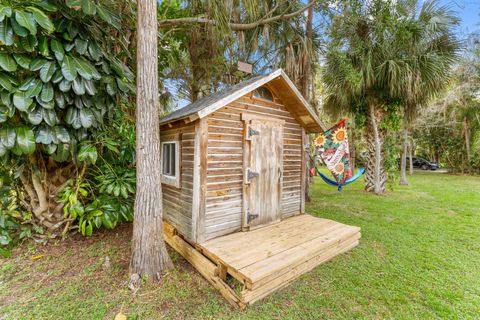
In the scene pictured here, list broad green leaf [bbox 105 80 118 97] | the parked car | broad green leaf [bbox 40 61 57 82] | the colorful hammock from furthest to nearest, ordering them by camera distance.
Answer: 1. the parked car
2. the colorful hammock
3. broad green leaf [bbox 105 80 118 97]
4. broad green leaf [bbox 40 61 57 82]

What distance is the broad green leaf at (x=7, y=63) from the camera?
7.11 ft

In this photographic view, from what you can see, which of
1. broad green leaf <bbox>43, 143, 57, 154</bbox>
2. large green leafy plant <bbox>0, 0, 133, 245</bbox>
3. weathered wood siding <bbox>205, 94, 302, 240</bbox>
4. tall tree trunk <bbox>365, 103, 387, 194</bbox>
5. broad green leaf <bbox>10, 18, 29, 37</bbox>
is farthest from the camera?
tall tree trunk <bbox>365, 103, 387, 194</bbox>

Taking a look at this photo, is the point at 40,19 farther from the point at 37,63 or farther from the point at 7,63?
the point at 7,63

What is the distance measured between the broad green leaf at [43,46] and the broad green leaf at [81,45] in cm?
29

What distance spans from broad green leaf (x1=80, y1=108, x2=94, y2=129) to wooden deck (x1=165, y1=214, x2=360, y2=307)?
2.10 m

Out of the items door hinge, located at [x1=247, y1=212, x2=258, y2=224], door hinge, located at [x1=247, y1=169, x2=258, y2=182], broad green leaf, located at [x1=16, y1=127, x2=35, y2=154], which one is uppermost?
broad green leaf, located at [x1=16, y1=127, x2=35, y2=154]

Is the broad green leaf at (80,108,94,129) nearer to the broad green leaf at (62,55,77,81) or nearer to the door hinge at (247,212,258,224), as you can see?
the broad green leaf at (62,55,77,81)

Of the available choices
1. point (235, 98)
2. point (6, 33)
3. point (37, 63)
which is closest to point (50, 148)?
point (37, 63)

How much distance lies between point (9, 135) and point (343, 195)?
843 cm

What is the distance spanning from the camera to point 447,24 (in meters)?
6.25

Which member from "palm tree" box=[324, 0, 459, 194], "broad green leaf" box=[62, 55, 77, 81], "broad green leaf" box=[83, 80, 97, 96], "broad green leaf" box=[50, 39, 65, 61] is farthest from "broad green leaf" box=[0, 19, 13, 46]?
"palm tree" box=[324, 0, 459, 194]

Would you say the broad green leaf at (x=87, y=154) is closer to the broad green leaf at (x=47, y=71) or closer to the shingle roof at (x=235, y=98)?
the broad green leaf at (x=47, y=71)

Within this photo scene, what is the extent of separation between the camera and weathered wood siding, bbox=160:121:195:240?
10.7 feet

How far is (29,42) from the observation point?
227 centimetres
